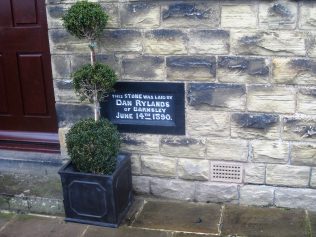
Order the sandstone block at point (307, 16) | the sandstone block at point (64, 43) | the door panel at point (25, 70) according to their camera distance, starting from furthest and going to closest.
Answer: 1. the door panel at point (25, 70)
2. the sandstone block at point (64, 43)
3. the sandstone block at point (307, 16)

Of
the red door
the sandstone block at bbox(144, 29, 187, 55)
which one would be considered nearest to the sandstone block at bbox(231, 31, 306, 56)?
the sandstone block at bbox(144, 29, 187, 55)

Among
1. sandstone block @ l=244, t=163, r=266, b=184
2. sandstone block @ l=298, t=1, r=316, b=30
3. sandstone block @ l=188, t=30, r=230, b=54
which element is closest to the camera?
sandstone block @ l=298, t=1, r=316, b=30

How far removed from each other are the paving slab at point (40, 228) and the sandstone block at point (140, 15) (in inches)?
66.0

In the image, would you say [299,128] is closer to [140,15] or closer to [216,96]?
[216,96]

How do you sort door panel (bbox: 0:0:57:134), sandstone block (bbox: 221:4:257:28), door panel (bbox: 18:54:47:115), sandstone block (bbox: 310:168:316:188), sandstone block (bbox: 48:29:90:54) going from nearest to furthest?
sandstone block (bbox: 221:4:257:28)
sandstone block (bbox: 310:168:316:188)
sandstone block (bbox: 48:29:90:54)
door panel (bbox: 0:0:57:134)
door panel (bbox: 18:54:47:115)

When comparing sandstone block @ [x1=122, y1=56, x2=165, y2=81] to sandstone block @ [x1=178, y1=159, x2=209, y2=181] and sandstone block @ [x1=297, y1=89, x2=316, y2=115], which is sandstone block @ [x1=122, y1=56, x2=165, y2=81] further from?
sandstone block @ [x1=297, y1=89, x2=316, y2=115]

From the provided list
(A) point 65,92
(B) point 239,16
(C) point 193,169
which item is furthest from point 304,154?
(A) point 65,92

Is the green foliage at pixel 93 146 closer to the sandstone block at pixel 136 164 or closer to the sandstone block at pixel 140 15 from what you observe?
the sandstone block at pixel 136 164

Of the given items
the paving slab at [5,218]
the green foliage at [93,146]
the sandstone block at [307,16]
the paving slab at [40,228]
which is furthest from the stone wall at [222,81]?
the paving slab at [5,218]

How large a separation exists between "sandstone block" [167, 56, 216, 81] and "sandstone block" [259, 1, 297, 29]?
486 mm

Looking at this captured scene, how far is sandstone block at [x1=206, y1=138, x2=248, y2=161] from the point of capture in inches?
144

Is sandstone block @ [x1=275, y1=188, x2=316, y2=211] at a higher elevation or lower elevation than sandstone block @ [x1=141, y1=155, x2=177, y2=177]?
lower

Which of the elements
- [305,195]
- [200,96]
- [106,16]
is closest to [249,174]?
[305,195]

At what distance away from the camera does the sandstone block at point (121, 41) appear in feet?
12.0
